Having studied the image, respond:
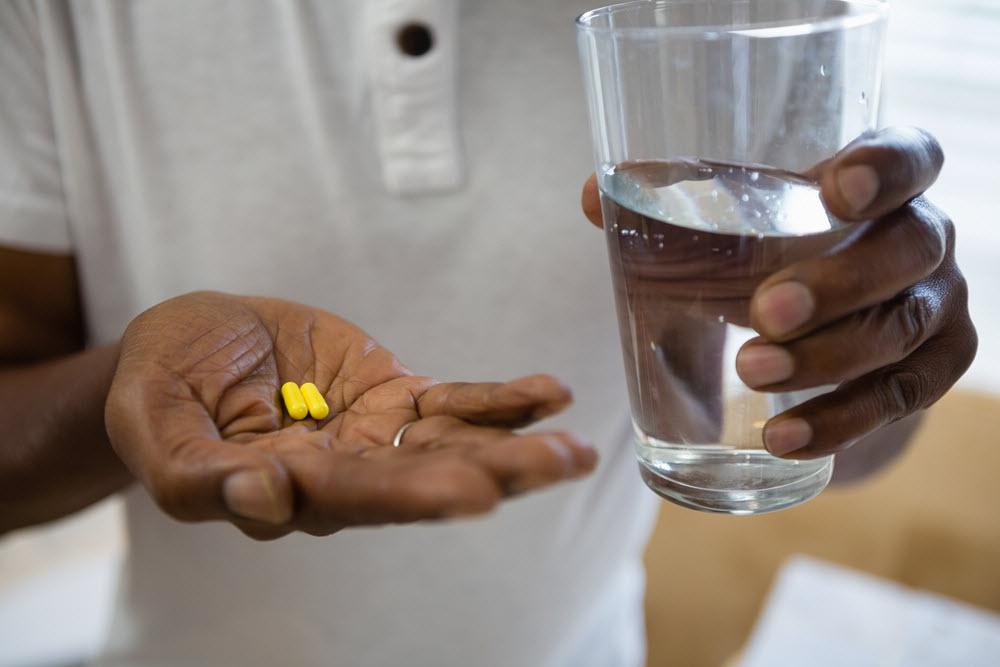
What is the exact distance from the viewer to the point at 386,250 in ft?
2.56

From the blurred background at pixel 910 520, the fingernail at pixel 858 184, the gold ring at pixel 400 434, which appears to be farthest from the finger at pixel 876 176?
the blurred background at pixel 910 520

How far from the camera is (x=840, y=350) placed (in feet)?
1.46

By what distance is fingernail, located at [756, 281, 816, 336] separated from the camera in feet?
1.39

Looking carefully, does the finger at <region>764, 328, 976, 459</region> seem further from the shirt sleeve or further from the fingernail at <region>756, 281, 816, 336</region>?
the shirt sleeve

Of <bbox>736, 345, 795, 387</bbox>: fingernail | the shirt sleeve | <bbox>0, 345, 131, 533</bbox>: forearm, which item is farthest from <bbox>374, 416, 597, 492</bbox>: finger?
the shirt sleeve

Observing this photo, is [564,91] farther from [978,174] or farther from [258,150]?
[978,174]

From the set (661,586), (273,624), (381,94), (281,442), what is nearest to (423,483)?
(281,442)

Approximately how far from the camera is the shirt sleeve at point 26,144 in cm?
69

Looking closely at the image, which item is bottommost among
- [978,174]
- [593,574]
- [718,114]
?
[593,574]

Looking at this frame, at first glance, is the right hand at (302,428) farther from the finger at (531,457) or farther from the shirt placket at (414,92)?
the shirt placket at (414,92)

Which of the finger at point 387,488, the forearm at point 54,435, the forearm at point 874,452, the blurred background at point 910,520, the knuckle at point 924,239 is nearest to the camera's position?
the finger at point 387,488

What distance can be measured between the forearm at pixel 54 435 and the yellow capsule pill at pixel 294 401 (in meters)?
0.17

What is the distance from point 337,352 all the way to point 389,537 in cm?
35

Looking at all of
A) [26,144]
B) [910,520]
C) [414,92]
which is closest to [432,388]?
[414,92]
